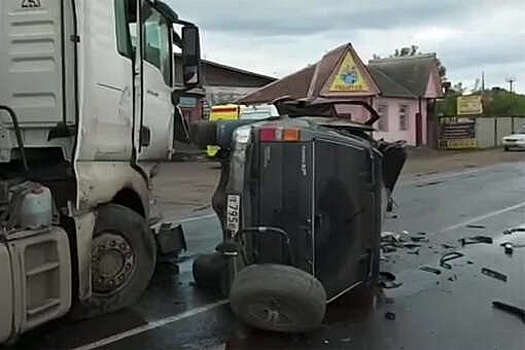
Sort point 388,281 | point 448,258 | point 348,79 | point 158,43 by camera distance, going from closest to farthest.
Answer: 1. point 158,43
2. point 388,281
3. point 448,258
4. point 348,79

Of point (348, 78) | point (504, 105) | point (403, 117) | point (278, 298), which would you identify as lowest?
point (278, 298)

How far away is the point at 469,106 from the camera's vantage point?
4691 centimetres

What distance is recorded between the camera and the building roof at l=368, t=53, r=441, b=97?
144ft

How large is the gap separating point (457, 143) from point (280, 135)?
40.4m

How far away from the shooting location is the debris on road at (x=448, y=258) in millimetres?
8684

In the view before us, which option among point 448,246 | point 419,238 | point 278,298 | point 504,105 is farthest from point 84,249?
point 504,105

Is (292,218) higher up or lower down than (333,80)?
lower down

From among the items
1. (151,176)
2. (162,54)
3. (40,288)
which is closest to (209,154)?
(151,176)

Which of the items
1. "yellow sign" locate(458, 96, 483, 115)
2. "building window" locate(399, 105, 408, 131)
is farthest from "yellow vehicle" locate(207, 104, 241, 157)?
"yellow sign" locate(458, 96, 483, 115)

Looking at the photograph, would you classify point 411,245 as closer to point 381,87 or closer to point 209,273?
point 209,273

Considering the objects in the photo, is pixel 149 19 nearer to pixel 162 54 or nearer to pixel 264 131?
pixel 162 54

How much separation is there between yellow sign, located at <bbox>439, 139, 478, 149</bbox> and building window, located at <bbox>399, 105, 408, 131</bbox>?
8.39 ft

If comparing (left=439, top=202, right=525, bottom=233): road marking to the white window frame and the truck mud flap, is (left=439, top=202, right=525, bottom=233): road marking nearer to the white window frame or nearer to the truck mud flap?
the truck mud flap

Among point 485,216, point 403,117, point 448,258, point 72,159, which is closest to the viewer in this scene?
point 72,159
